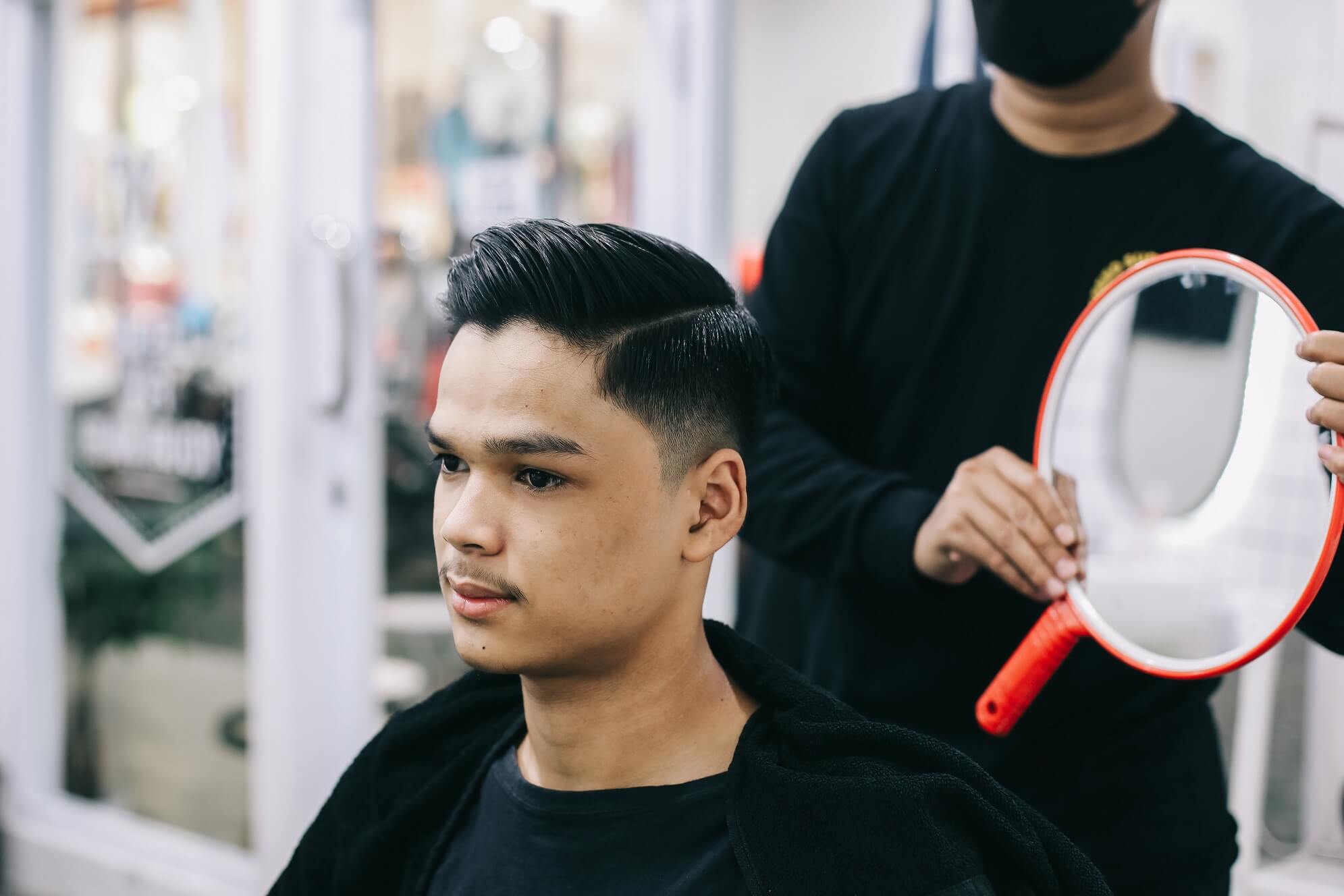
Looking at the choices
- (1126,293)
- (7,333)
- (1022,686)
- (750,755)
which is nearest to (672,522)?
(750,755)

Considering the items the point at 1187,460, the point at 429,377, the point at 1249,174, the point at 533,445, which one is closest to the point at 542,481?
the point at 533,445

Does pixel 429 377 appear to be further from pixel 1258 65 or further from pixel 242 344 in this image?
pixel 1258 65

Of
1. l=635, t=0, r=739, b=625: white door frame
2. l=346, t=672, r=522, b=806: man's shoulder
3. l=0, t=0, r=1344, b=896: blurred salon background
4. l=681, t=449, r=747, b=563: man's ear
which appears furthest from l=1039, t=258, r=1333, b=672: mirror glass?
l=635, t=0, r=739, b=625: white door frame

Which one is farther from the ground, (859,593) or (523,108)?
(523,108)

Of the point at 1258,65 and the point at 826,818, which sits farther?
the point at 1258,65

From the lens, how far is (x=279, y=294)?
103 inches

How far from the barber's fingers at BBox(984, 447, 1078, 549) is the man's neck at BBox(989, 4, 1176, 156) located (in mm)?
373

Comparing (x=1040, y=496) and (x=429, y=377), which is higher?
(x=1040, y=496)

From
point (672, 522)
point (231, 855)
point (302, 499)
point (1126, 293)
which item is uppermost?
point (1126, 293)

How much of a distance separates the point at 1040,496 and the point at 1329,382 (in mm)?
235

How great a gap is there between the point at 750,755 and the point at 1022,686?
24 centimetres

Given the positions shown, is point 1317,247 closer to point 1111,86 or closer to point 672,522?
point 1111,86

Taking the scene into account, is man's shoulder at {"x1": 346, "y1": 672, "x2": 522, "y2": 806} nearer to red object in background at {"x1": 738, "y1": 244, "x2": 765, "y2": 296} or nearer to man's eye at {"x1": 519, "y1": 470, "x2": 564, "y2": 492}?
man's eye at {"x1": 519, "y1": 470, "x2": 564, "y2": 492}

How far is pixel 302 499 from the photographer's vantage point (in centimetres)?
264
